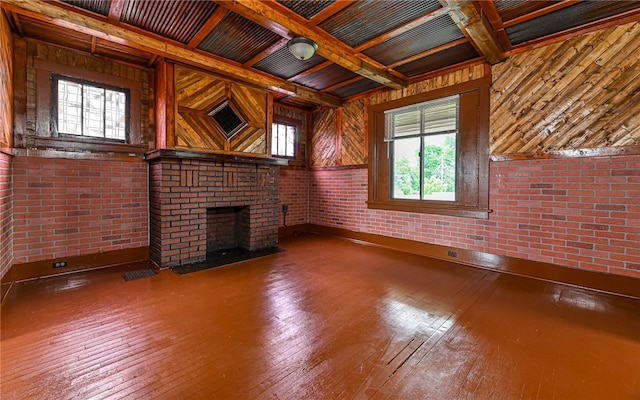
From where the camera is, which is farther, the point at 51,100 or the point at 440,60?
the point at 440,60

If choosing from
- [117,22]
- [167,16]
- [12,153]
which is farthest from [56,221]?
[167,16]

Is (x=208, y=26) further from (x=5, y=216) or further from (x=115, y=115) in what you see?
(x=5, y=216)

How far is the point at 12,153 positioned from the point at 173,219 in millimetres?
1948

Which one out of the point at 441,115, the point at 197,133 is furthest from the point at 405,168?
the point at 197,133

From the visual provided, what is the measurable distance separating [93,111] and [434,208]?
561 cm

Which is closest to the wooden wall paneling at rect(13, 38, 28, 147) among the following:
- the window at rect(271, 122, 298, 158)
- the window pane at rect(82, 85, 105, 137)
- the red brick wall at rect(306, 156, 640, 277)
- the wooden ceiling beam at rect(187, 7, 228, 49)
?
the window pane at rect(82, 85, 105, 137)

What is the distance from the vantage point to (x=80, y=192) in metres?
3.87

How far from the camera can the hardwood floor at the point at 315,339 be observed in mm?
1670

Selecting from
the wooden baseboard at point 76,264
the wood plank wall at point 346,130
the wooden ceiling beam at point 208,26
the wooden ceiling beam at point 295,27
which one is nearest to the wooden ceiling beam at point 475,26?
the wood plank wall at point 346,130

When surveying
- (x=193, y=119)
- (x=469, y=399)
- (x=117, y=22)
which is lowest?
(x=469, y=399)

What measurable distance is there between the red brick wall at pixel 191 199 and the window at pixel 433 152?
2.47 metres

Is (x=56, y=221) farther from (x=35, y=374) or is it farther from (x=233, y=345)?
(x=233, y=345)

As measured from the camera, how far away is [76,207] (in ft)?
12.6

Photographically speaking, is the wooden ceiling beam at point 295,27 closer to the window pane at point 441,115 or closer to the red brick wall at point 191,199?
the window pane at point 441,115
